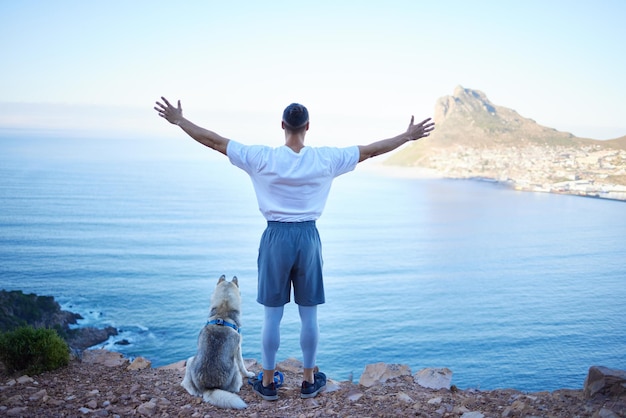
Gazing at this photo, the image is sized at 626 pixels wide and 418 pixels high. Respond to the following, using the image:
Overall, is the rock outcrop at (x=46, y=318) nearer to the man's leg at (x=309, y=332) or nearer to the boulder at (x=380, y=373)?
the boulder at (x=380, y=373)

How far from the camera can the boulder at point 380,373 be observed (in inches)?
187

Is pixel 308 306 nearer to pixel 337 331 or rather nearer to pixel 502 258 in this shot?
pixel 337 331

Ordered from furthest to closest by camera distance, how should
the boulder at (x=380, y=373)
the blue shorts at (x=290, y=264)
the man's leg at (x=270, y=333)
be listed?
1. the boulder at (x=380, y=373)
2. the man's leg at (x=270, y=333)
3. the blue shorts at (x=290, y=264)

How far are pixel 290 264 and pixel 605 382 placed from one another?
8.32 feet

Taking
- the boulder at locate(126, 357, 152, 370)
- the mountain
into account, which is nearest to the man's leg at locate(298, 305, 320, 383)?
the boulder at locate(126, 357, 152, 370)

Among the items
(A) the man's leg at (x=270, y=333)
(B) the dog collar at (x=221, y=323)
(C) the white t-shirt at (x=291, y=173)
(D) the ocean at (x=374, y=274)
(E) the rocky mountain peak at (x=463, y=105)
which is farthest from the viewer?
(E) the rocky mountain peak at (x=463, y=105)

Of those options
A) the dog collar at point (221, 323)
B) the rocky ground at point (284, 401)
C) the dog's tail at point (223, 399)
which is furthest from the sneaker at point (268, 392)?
the dog collar at point (221, 323)

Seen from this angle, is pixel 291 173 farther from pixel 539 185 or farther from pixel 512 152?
pixel 539 185

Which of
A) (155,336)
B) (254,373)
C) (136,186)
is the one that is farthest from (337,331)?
(136,186)

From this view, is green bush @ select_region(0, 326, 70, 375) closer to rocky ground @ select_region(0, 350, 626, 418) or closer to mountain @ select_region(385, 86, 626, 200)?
rocky ground @ select_region(0, 350, 626, 418)

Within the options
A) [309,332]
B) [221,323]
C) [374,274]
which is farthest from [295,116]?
[374,274]

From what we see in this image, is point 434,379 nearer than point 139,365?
Yes

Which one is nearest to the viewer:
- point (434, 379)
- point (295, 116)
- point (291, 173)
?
point (291, 173)

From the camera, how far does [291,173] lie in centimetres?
336
